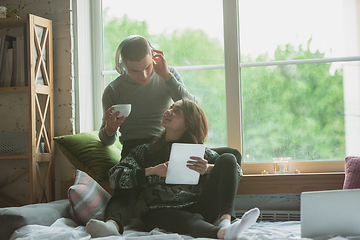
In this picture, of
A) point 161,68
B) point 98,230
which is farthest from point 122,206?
point 161,68

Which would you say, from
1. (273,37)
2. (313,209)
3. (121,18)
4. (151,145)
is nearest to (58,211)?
(151,145)

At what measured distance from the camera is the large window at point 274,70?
93.6 inches

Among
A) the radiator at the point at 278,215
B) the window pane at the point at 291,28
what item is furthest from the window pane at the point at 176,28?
the radiator at the point at 278,215

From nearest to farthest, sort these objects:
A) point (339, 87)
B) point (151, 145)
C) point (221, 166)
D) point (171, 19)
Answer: point (221, 166) < point (151, 145) < point (339, 87) < point (171, 19)

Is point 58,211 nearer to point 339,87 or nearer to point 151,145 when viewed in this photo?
point 151,145

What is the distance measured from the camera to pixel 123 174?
6.37ft

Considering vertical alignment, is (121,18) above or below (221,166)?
above

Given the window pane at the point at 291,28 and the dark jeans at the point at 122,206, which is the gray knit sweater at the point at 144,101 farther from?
the window pane at the point at 291,28

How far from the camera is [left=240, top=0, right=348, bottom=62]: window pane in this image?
7.86 ft

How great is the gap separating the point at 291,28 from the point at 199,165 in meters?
1.20

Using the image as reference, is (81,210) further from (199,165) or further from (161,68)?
(161,68)

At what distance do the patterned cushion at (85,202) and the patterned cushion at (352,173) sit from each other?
4.34 feet

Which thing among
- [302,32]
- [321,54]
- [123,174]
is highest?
[302,32]

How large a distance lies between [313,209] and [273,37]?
1431 mm
